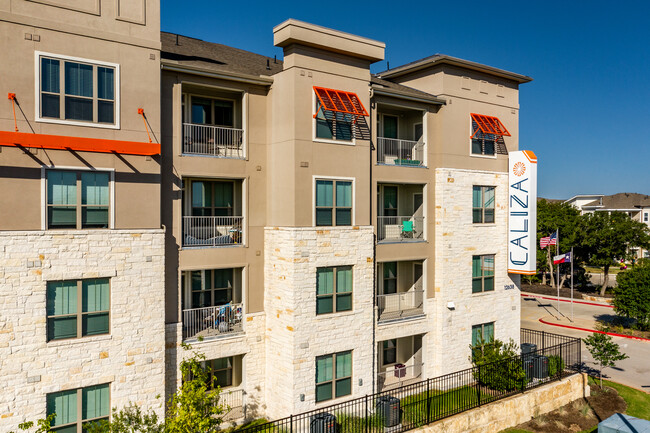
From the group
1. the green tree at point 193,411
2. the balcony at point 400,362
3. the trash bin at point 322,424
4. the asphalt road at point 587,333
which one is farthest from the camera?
the asphalt road at point 587,333

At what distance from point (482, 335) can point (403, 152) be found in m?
9.63

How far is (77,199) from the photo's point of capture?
45.4 feet

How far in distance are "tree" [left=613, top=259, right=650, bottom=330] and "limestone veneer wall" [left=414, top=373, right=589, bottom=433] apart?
46.5ft

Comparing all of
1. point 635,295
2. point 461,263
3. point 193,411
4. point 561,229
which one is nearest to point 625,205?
point 561,229

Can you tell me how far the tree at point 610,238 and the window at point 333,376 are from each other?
42.4 meters

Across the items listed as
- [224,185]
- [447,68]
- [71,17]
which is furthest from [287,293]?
[447,68]

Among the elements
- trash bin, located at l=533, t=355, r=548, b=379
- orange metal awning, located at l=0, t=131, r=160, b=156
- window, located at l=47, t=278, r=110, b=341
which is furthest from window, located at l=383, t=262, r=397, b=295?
window, located at l=47, t=278, r=110, b=341

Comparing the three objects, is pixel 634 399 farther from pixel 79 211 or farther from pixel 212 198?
pixel 79 211

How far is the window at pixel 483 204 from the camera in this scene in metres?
22.5

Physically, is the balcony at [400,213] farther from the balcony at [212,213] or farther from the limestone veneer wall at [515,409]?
the limestone veneer wall at [515,409]

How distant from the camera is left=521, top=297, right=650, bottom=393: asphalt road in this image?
24972mm

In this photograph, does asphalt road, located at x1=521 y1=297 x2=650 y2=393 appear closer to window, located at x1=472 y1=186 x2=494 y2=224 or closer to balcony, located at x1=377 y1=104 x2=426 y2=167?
window, located at x1=472 y1=186 x2=494 y2=224

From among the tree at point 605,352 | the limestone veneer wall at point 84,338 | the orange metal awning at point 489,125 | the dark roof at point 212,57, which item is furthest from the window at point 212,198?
the tree at point 605,352

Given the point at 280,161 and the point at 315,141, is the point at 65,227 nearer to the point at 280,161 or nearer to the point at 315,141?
the point at 280,161
